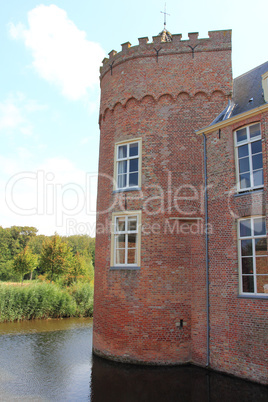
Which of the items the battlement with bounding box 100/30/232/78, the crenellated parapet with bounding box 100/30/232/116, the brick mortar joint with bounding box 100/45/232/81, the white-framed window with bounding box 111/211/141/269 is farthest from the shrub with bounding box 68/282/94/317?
the battlement with bounding box 100/30/232/78

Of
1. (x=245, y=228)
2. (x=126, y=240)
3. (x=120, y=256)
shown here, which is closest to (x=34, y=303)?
(x=120, y=256)

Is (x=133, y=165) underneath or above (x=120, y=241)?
above

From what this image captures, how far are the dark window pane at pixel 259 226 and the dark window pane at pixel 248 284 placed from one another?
131 centimetres

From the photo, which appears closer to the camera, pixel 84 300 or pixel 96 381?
pixel 96 381

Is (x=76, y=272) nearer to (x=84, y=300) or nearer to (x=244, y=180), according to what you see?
(x=84, y=300)

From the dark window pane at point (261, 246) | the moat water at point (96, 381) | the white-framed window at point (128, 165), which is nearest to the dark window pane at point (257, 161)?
the dark window pane at point (261, 246)

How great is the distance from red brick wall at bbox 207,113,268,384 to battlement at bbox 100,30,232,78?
364 centimetres

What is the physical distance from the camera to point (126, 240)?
11.7 m

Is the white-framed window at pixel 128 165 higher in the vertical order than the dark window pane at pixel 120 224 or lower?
higher

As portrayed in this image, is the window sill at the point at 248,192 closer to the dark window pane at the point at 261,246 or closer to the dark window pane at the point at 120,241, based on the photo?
the dark window pane at the point at 261,246

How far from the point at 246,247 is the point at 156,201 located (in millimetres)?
3496

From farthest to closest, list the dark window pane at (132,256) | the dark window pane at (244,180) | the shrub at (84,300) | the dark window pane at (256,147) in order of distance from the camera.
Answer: the shrub at (84,300) < the dark window pane at (132,256) < the dark window pane at (244,180) < the dark window pane at (256,147)

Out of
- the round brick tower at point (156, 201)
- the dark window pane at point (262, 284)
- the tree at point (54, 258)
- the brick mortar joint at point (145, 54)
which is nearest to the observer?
the dark window pane at point (262, 284)

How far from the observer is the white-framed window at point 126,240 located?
1144cm
